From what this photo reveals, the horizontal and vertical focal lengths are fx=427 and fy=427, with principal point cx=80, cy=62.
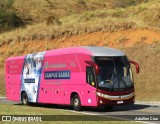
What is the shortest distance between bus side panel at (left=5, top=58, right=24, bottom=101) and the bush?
1441 inches

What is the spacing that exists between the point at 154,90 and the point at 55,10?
1865 inches

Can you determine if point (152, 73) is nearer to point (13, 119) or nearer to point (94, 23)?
point (94, 23)

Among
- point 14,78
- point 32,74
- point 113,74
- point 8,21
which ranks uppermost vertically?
point 8,21

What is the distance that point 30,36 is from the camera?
56.8 metres

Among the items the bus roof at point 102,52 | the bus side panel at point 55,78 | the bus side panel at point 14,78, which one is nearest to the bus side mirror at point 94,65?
the bus roof at point 102,52

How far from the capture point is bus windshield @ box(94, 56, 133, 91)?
2188 cm

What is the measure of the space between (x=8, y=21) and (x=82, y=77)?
47.4 m

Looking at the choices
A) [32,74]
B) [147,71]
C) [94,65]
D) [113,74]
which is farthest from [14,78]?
[147,71]

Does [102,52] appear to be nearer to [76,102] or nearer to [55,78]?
[76,102]

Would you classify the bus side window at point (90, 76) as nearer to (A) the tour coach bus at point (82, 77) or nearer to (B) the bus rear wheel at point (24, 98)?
(A) the tour coach bus at point (82, 77)

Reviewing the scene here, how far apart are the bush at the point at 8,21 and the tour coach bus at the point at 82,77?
1586 inches

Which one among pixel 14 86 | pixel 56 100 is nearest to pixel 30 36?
pixel 14 86

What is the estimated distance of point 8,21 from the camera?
68000 mm

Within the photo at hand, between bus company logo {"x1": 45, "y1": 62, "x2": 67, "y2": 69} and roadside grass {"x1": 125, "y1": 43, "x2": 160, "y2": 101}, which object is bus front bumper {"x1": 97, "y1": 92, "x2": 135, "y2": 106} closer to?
bus company logo {"x1": 45, "y1": 62, "x2": 67, "y2": 69}
